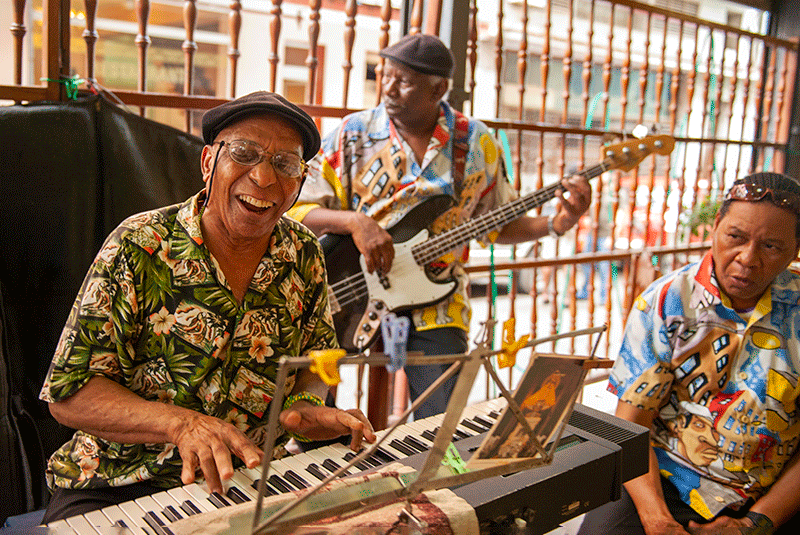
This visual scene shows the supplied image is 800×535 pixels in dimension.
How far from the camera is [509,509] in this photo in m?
1.10

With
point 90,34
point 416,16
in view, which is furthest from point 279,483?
point 416,16

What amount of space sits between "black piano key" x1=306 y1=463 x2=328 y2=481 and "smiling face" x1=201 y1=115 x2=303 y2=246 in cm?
54

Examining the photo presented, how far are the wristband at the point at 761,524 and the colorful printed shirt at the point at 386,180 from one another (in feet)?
4.00

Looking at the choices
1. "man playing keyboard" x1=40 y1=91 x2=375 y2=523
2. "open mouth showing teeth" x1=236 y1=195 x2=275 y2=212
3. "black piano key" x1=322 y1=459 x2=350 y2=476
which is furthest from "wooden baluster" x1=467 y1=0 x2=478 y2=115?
"black piano key" x1=322 y1=459 x2=350 y2=476

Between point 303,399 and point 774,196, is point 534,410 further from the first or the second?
point 774,196

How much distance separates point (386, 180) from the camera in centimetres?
254

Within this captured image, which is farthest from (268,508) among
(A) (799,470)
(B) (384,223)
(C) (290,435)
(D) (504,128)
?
(D) (504,128)

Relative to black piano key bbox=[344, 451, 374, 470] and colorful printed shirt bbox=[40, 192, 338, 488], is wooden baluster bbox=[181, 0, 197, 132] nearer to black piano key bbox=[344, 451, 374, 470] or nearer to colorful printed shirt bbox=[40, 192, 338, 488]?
colorful printed shirt bbox=[40, 192, 338, 488]

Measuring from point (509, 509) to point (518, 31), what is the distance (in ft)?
26.5

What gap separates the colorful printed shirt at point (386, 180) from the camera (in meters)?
2.53

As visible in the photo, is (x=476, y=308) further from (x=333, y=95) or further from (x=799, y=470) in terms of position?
(x=799, y=470)

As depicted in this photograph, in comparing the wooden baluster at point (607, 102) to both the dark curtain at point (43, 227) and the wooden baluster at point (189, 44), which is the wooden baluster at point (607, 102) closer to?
the wooden baluster at point (189, 44)

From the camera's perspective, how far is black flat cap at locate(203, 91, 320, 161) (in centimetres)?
140

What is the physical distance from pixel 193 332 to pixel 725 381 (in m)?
1.38
